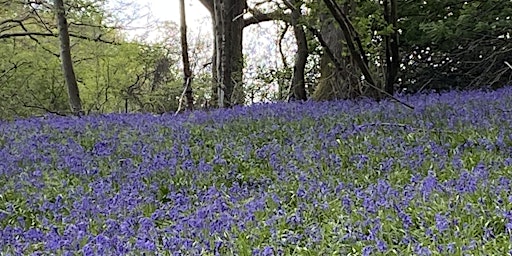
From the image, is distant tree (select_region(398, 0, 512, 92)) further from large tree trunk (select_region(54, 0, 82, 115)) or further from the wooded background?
large tree trunk (select_region(54, 0, 82, 115))

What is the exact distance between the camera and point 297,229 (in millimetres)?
3266

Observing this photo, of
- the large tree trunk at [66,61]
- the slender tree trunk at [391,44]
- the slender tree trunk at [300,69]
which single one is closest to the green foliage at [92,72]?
the large tree trunk at [66,61]

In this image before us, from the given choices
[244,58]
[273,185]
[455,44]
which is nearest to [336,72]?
[455,44]

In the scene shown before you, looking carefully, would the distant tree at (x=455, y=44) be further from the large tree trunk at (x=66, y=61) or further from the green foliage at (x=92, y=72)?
the green foliage at (x=92, y=72)

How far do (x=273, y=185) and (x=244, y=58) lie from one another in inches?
455

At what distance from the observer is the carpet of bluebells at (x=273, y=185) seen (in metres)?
2.99

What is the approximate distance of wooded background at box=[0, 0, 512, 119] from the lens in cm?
975

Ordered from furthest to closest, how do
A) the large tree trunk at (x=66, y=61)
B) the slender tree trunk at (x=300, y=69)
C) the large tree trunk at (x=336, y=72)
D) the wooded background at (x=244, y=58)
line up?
the large tree trunk at (x=66, y=61)
the slender tree trunk at (x=300, y=69)
the large tree trunk at (x=336, y=72)
the wooded background at (x=244, y=58)

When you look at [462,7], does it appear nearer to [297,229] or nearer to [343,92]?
[343,92]

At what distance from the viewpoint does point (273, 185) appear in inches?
165

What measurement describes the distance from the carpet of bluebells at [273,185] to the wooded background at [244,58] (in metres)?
2.54

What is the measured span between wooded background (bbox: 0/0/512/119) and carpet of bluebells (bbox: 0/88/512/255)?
254 cm

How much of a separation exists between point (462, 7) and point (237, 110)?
4685mm

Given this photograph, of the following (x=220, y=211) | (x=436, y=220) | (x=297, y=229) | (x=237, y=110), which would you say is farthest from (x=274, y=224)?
(x=237, y=110)
